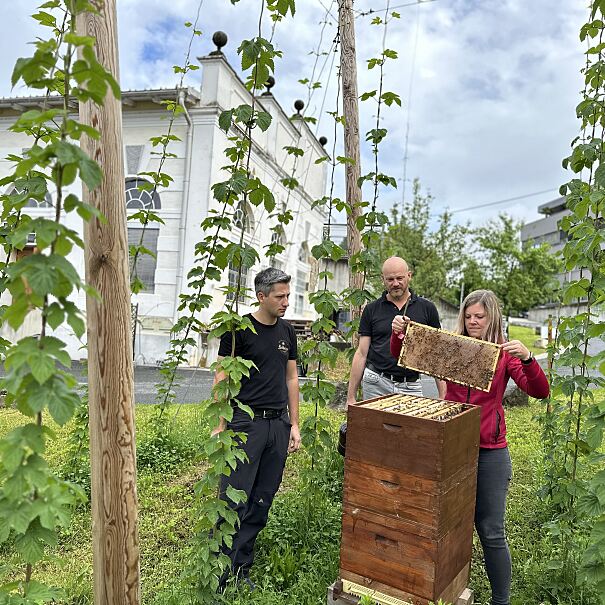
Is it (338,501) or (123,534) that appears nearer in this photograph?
(123,534)

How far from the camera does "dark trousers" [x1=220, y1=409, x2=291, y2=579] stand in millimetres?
3408

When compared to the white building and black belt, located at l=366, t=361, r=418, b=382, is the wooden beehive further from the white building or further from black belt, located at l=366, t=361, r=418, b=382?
the white building

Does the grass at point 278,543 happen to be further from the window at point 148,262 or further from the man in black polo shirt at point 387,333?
the window at point 148,262

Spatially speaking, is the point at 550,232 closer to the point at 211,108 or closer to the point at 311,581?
the point at 211,108

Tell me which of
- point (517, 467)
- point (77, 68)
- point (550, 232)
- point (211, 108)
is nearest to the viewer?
point (77, 68)

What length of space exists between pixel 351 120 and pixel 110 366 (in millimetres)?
3935

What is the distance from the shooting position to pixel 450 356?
10.1ft

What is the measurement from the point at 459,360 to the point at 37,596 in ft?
7.85

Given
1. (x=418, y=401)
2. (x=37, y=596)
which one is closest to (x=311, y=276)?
(x=418, y=401)

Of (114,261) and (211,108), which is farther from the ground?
(211,108)

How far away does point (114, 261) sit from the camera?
7.45ft

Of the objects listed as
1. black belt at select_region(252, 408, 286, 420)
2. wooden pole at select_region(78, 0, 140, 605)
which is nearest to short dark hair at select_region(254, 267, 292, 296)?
black belt at select_region(252, 408, 286, 420)

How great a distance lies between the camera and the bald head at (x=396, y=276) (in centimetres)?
425

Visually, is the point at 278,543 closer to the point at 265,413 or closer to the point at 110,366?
the point at 265,413
